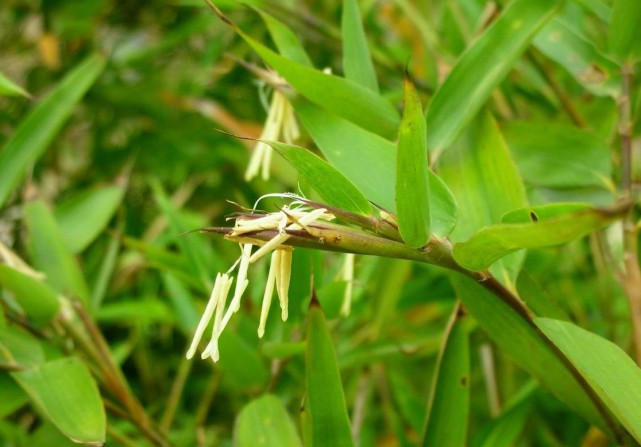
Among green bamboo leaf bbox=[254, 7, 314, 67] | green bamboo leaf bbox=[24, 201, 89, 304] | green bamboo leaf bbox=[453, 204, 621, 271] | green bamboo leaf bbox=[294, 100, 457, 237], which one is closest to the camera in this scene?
green bamboo leaf bbox=[453, 204, 621, 271]

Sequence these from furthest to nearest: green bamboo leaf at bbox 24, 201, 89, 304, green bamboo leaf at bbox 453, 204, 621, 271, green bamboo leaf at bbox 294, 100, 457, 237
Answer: green bamboo leaf at bbox 24, 201, 89, 304
green bamboo leaf at bbox 294, 100, 457, 237
green bamboo leaf at bbox 453, 204, 621, 271

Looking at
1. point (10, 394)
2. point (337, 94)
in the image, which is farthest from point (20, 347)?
point (337, 94)

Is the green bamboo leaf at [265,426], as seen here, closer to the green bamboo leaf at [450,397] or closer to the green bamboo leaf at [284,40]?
the green bamboo leaf at [450,397]

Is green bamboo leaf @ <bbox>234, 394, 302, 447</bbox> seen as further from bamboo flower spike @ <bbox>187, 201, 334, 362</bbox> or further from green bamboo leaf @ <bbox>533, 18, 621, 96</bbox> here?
green bamboo leaf @ <bbox>533, 18, 621, 96</bbox>

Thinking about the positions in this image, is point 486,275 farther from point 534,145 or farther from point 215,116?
point 215,116

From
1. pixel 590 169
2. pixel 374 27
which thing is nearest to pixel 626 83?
pixel 590 169

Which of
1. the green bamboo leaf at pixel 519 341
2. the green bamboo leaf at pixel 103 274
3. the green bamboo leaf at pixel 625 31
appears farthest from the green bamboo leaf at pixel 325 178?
the green bamboo leaf at pixel 103 274

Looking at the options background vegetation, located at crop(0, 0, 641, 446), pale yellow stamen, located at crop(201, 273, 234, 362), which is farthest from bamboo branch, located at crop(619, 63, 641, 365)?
pale yellow stamen, located at crop(201, 273, 234, 362)
